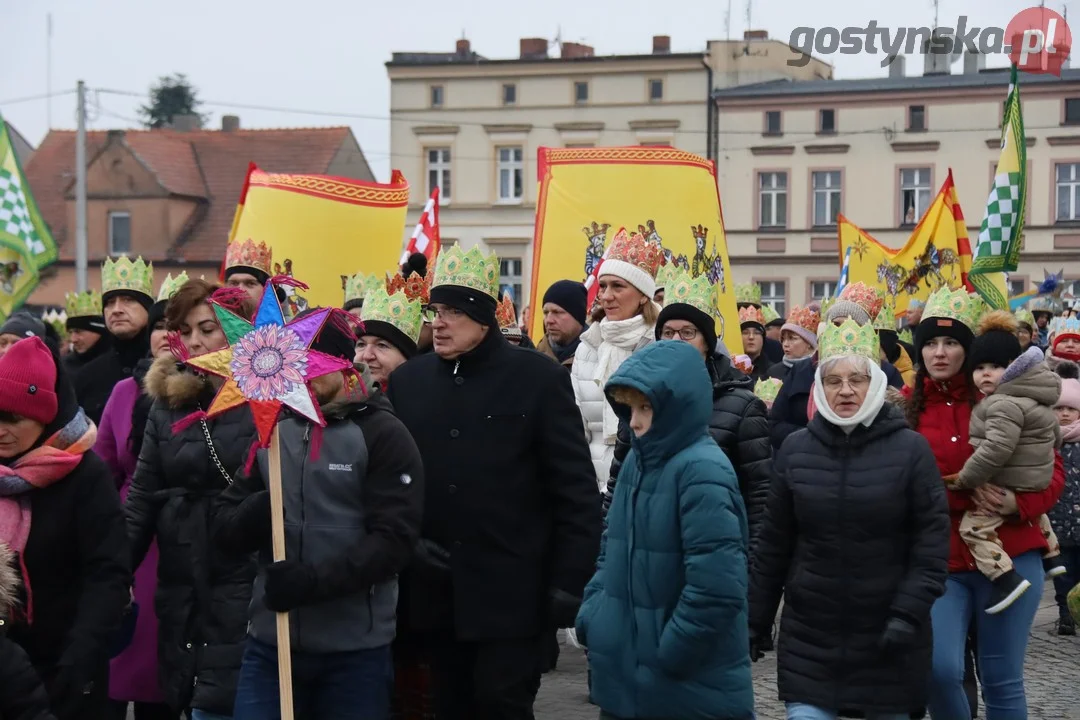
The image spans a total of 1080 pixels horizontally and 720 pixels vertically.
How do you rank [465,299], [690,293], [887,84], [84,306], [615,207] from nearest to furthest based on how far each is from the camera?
1. [465,299]
2. [690,293]
3. [84,306]
4. [615,207]
5. [887,84]

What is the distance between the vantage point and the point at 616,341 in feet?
26.9

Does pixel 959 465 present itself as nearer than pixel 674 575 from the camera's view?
No

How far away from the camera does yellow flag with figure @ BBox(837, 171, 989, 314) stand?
1744cm

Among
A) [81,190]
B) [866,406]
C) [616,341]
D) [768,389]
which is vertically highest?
[81,190]

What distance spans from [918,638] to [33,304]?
51503mm

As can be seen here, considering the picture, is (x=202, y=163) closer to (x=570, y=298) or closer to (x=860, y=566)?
(x=570, y=298)

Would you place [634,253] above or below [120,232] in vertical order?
below

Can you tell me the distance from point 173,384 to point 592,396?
10.2ft

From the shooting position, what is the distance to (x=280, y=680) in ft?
16.8

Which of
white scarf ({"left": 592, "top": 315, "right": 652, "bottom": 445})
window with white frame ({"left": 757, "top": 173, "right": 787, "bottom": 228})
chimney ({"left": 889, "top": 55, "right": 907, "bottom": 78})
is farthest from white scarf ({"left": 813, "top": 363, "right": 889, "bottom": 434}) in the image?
chimney ({"left": 889, "top": 55, "right": 907, "bottom": 78})

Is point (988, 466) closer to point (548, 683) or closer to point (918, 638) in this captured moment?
point (918, 638)

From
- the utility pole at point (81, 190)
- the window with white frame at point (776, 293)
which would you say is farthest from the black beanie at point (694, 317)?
the window with white frame at point (776, 293)

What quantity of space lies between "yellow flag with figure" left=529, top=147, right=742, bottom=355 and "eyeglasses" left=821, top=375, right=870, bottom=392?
5.56 metres

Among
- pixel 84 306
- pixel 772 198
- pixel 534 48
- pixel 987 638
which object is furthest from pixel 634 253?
pixel 534 48
